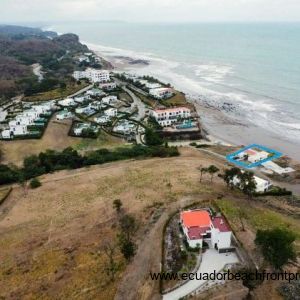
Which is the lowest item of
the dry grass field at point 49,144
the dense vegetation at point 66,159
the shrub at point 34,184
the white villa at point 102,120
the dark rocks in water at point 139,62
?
the dark rocks in water at point 139,62

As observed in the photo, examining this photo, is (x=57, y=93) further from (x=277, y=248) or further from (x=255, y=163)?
(x=277, y=248)

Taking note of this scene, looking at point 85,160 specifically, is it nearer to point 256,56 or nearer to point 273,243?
point 273,243

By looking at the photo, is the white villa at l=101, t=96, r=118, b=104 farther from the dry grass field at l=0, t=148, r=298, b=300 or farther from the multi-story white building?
the dry grass field at l=0, t=148, r=298, b=300

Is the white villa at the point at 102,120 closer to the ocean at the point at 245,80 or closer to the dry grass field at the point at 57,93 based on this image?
the dry grass field at the point at 57,93

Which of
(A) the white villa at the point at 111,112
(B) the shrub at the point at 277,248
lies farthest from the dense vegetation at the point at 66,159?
(B) the shrub at the point at 277,248

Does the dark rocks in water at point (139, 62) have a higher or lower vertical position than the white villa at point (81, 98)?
lower

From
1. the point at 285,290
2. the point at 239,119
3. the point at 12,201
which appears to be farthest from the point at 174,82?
the point at 285,290
